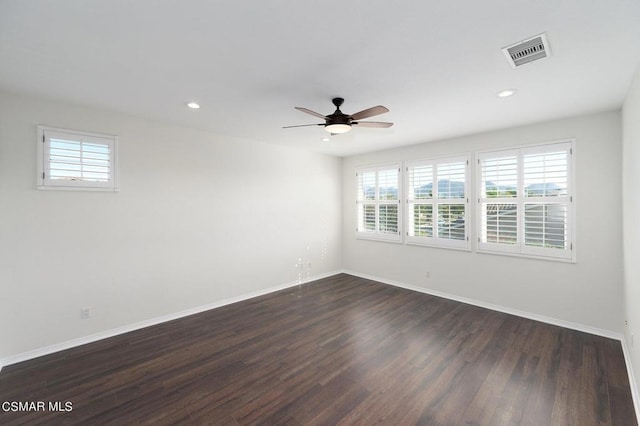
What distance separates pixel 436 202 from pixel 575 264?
2.00 m

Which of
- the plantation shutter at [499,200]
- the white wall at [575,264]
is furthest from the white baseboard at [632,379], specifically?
the plantation shutter at [499,200]

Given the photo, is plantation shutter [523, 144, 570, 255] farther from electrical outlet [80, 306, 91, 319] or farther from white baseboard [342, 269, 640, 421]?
electrical outlet [80, 306, 91, 319]

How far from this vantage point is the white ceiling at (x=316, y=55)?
1.61m

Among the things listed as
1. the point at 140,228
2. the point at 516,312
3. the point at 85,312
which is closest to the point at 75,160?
the point at 140,228

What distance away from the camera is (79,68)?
2287 millimetres

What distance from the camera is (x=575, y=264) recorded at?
3512mm

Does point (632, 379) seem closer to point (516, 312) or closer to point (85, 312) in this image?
point (516, 312)

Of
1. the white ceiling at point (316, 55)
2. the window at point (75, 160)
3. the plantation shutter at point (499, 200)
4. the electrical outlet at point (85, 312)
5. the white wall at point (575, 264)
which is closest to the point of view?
the white ceiling at point (316, 55)

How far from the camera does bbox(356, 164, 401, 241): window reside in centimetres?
542

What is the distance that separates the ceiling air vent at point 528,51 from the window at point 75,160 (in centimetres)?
423

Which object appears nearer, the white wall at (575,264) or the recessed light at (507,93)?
the recessed light at (507,93)

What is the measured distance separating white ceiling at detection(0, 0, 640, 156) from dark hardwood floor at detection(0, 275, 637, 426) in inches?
109

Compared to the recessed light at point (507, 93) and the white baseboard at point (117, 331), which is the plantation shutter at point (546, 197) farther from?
the white baseboard at point (117, 331)

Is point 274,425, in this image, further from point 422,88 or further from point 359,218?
point 359,218
